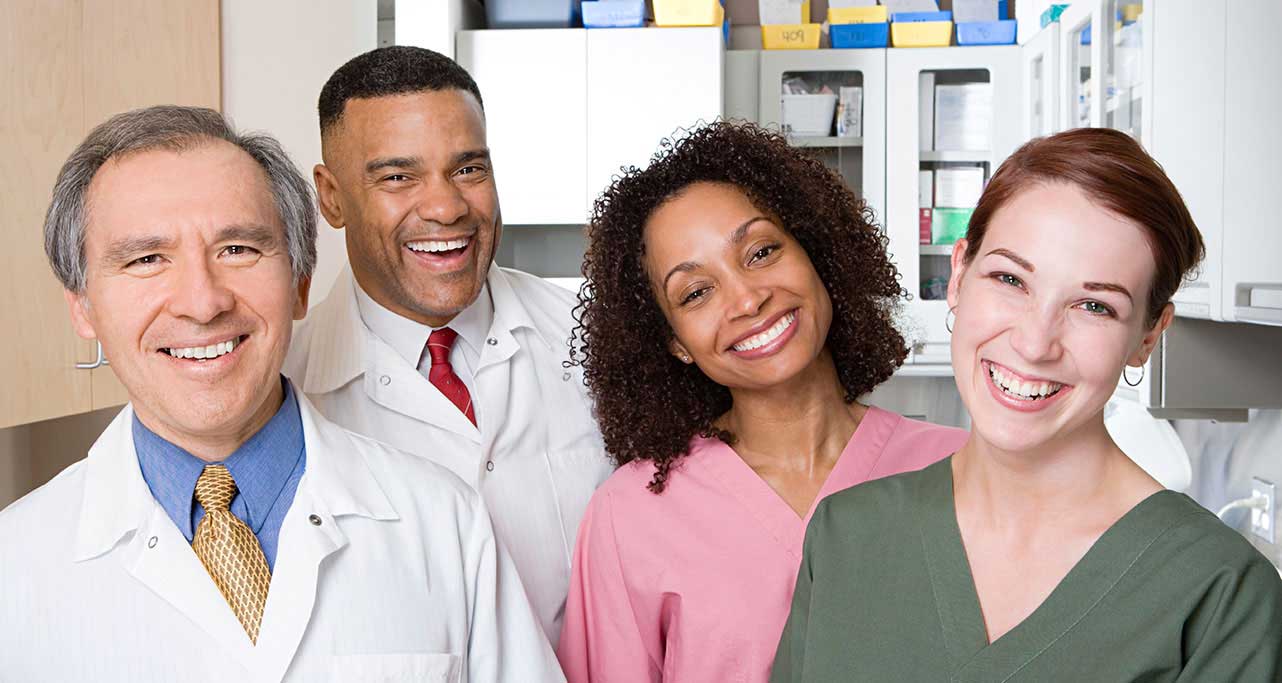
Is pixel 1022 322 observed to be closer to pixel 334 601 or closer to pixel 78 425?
pixel 334 601

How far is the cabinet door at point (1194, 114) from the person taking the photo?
1917 millimetres

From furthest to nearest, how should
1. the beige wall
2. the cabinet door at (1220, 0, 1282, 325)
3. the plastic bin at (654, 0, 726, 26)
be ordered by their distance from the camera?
the plastic bin at (654, 0, 726, 26) → the beige wall → the cabinet door at (1220, 0, 1282, 325)

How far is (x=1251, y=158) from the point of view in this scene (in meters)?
1.88

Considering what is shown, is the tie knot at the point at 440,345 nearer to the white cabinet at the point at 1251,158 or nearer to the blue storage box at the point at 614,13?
the white cabinet at the point at 1251,158

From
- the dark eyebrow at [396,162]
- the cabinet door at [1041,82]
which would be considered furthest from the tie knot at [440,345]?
the cabinet door at [1041,82]

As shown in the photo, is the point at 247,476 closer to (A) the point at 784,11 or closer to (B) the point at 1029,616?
(B) the point at 1029,616

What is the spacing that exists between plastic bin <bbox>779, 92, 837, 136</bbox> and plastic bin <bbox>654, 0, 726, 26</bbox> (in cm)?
44

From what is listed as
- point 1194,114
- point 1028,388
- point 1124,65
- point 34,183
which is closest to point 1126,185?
point 1028,388

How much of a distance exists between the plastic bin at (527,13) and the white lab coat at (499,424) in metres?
1.65

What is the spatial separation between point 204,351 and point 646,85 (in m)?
2.18

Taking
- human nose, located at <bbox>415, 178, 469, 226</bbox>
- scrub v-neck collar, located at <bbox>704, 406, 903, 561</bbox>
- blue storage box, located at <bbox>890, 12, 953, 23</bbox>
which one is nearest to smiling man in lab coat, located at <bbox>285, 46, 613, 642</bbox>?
human nose, located at <bbox>415, 178, 469, 226</bbox>

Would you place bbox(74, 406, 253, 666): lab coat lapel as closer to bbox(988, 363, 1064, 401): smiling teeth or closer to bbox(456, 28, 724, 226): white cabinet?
bbox(988, 363, 1064, 401): smiling teeth

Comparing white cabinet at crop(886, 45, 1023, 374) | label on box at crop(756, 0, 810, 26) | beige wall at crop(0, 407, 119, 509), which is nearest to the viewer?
beige wall at crop(0, 407, 119, 509)

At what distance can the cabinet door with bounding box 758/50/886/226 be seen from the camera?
11.4ft
